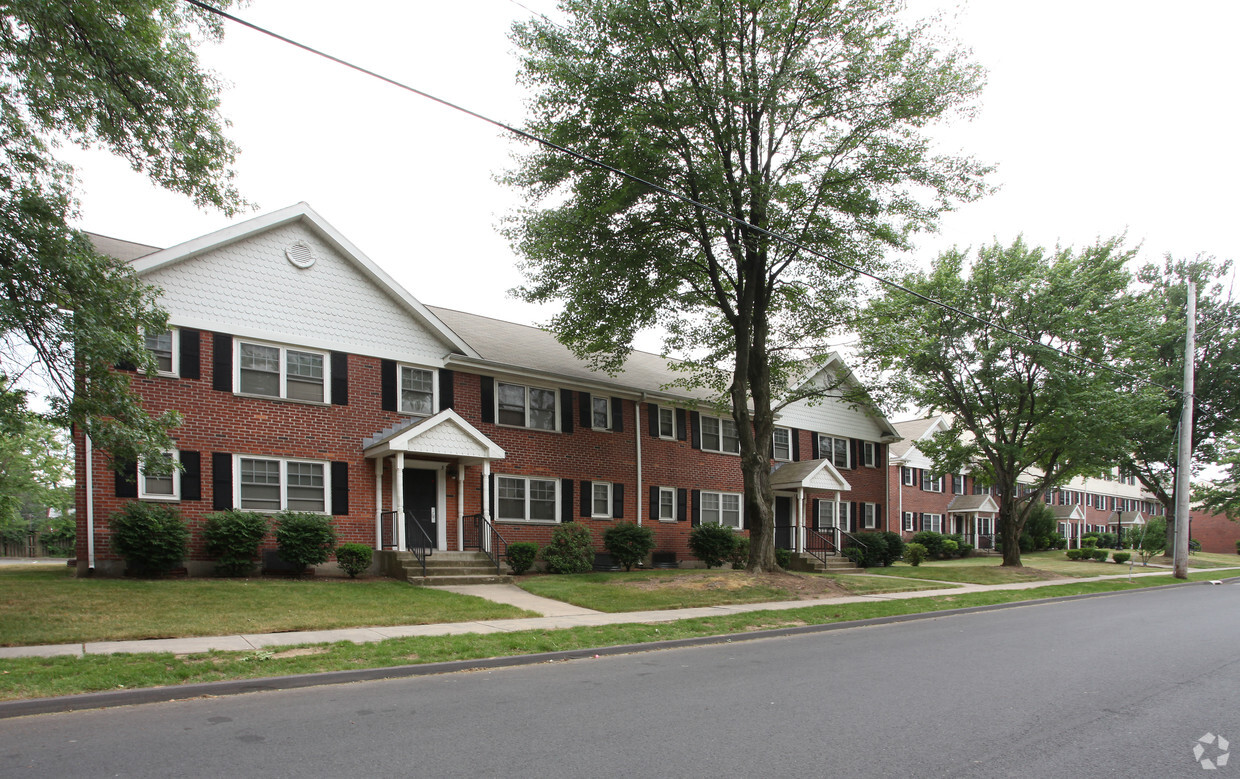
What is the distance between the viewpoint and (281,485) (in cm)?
1694

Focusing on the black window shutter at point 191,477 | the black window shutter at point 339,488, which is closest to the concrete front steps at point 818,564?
the black window shutter at point 339,488

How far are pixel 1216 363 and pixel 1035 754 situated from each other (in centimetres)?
3993

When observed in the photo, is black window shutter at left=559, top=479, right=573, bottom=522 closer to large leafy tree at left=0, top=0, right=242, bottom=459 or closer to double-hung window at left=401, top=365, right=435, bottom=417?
double-hung window at left=401, top=365, right=435, bottom=417

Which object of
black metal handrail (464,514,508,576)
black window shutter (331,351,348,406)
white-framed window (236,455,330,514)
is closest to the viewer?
white-framed window (236,455,330,514)

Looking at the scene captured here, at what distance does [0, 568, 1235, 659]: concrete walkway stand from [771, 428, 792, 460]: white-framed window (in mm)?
11031

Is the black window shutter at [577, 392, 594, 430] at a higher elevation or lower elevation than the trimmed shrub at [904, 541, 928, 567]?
higher

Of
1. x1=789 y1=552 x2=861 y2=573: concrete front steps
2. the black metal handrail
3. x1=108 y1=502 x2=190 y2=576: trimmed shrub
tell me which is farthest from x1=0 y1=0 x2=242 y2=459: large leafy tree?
x1=789 y1=552 x2=861 y2=573: concrete front steps

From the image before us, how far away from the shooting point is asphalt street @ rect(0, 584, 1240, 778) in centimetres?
511

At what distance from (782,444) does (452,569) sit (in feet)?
52.5

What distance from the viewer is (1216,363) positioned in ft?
120

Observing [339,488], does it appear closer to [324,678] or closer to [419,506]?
[419,506]

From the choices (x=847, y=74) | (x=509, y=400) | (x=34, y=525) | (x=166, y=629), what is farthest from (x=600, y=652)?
(x=34, y=525)

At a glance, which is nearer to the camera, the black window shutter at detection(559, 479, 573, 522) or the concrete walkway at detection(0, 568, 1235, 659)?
the concrete walkway at detection(0, 568, 1235, 659)

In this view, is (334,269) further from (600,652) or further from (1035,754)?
(1035,754)
